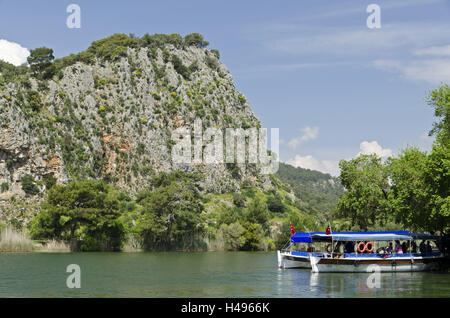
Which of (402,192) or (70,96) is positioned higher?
(70,96)

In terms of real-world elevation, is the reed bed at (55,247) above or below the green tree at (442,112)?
below

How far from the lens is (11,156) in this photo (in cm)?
13138

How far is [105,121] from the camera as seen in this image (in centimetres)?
16312

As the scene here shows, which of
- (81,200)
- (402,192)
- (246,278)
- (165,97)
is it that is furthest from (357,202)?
(165,97)

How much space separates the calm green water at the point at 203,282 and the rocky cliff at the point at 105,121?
71018 millimetres

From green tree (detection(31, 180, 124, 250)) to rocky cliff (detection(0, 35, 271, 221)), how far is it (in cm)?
2271

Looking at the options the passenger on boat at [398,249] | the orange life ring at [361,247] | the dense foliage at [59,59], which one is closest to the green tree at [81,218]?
the dense foliage at [59,59]

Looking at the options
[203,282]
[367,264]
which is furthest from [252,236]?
[203,282]

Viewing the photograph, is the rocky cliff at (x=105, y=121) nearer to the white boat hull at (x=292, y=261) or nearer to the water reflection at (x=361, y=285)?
the white boat hull at (x=292, y=261)

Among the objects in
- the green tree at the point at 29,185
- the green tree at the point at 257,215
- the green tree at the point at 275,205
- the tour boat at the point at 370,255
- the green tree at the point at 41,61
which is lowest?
the tour boat at the point at 370,255

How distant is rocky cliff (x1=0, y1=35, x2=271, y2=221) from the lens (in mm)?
133875

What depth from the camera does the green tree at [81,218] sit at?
10412cm
